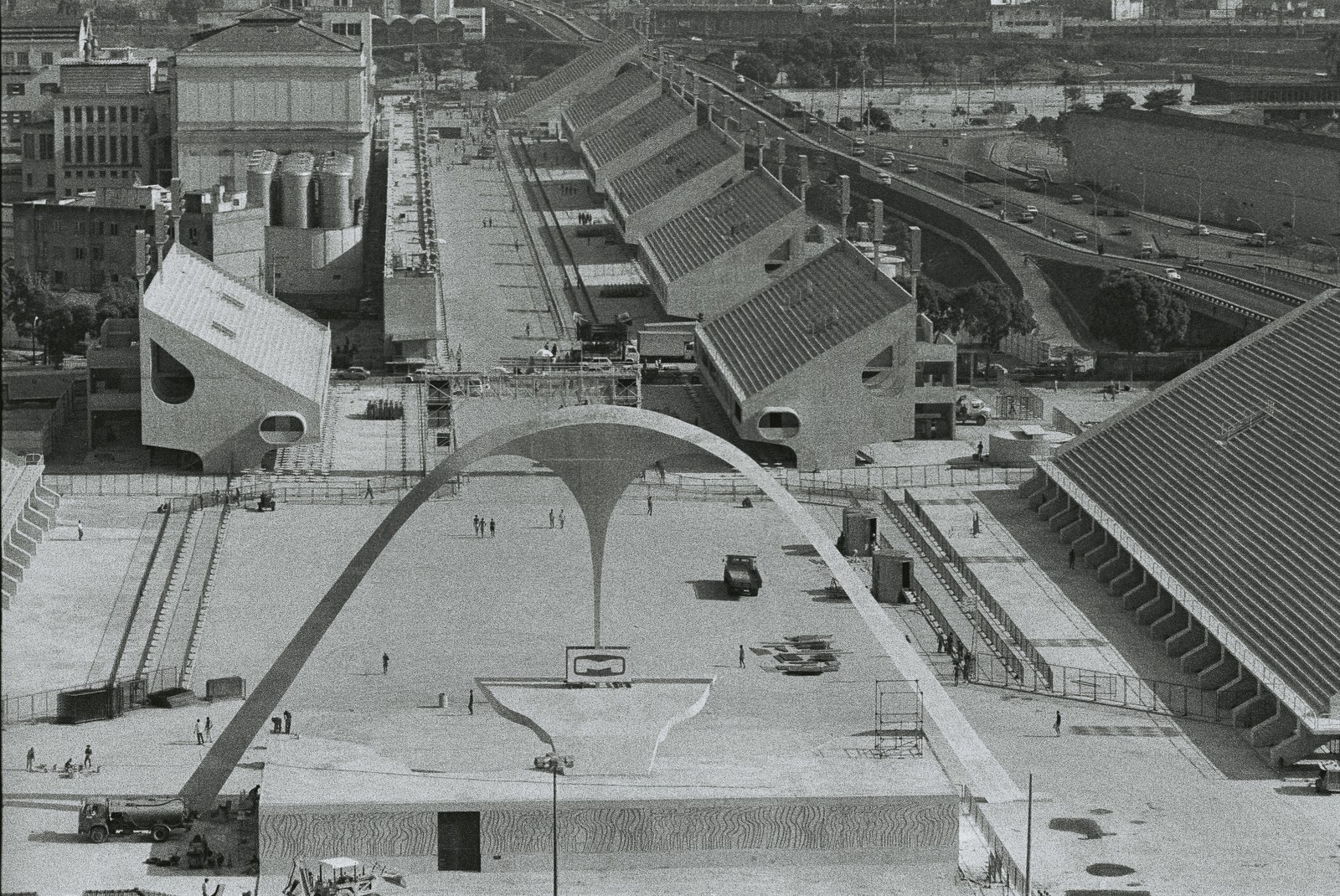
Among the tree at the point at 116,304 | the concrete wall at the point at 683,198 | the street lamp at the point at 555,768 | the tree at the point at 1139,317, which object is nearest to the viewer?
the street lamp at the point at 555,768

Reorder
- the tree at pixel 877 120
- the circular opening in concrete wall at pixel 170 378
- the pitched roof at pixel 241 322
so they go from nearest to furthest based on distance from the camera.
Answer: the circular opening in concrete wall at pixel 170 378
the pitched roof at pixel 241 322
the tree at pixel 877 120

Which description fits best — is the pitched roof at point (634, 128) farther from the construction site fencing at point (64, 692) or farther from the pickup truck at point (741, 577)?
the construction site fencing at point (64, 692)

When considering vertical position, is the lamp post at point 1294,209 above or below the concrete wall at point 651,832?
above

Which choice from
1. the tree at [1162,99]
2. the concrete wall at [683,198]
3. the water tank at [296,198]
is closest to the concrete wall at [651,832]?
the water tank at [296,198]

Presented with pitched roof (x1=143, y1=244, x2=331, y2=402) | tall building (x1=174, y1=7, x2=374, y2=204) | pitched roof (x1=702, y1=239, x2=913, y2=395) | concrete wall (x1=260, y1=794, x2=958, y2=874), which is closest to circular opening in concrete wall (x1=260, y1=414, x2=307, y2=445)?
pitched roof (x1=143, y1=244, x2=331, y2=402)

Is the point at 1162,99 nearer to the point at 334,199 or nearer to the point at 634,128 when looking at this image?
the point at 634,128
